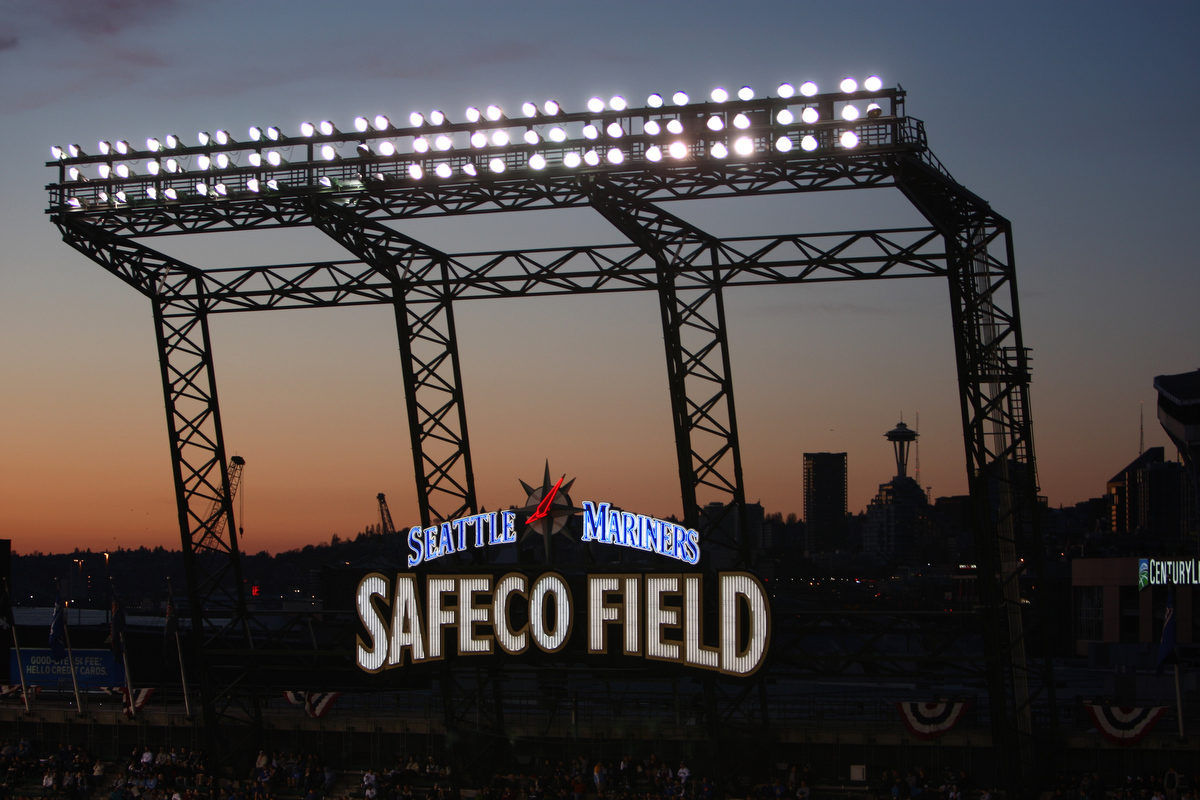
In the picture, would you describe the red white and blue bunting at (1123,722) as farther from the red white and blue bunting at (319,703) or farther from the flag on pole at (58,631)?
the flag on pole at (58,631)

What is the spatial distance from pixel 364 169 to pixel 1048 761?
67.9 feet

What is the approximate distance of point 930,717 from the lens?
30.9m

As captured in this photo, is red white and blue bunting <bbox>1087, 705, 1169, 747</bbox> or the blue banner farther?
the blue banner

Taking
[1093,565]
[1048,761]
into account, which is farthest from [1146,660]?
[1048,761]

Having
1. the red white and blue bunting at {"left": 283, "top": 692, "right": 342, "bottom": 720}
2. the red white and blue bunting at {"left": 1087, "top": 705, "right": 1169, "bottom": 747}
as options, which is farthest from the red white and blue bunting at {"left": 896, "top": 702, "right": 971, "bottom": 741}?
the red white and blue bunting at {"left": 283, "top": 692, "right": 342, "bottom": 720}

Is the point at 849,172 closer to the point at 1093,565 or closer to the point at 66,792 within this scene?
the point at 66,792

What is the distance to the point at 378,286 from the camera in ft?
103

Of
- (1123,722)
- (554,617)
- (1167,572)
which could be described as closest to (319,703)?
(554,617)

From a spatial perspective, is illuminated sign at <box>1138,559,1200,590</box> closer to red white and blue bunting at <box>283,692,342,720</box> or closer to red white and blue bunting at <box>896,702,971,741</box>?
red white and blue bunting at <box>896,702,971,741</box>

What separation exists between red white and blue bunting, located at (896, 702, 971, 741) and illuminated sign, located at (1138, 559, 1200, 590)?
3628 centimetres

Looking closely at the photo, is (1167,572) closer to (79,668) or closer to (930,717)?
(930,717)

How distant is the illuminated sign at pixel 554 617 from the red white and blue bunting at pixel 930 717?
234 inches

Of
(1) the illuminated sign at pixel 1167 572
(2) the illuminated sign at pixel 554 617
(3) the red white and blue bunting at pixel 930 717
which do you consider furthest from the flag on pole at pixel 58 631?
(1) the illuminated sign at pixel 1167 572

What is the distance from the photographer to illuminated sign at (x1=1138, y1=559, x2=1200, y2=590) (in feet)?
208
